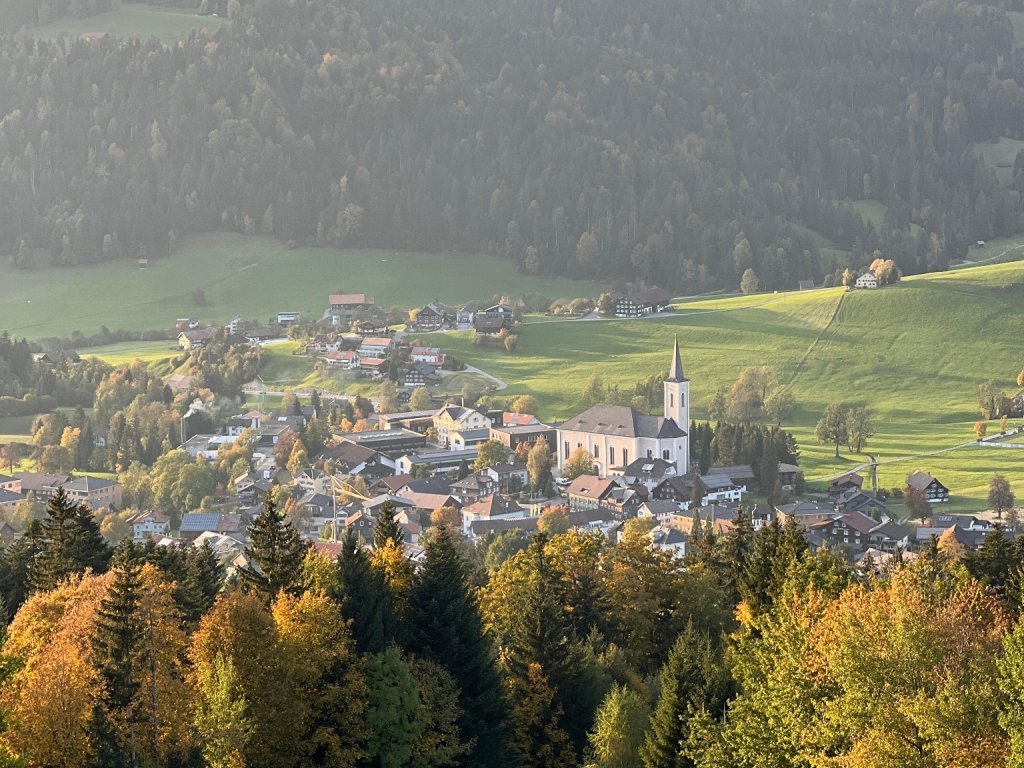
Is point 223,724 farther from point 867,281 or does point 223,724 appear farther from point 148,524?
point 867,281

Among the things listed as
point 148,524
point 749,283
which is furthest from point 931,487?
point 749,283

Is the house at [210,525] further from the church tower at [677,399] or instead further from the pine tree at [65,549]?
the pine tree at [65,549]

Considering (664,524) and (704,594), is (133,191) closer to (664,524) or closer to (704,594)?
(664,524)

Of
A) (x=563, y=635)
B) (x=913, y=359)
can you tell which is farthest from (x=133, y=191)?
(x=563, y=635)

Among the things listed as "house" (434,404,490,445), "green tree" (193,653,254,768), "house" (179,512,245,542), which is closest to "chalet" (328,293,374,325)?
"house" (434,404,490,445)

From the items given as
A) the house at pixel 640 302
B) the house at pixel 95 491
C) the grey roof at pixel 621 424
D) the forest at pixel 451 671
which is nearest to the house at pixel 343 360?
the grey roof at pixel 621 424

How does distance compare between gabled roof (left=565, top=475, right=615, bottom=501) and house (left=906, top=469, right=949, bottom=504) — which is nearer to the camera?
house (left=906, top=469, right=949, bottom=504)

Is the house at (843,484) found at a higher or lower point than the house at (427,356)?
lower

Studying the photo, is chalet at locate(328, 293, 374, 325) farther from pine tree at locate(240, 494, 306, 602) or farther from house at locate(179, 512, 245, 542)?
pine tree at locate(240, 494, 306, 602)
